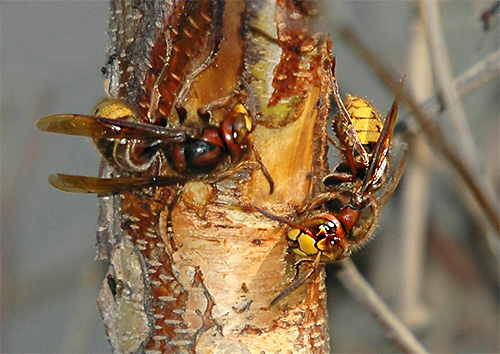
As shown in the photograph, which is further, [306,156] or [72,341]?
[72,341]

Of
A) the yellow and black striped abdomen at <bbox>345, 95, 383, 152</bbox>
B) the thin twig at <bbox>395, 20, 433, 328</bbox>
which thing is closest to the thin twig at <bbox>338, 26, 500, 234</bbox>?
the yellow and black striped abdomen at <bbox>345, 95, 383, 152</bbox>

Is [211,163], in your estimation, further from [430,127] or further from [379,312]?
[379,312]

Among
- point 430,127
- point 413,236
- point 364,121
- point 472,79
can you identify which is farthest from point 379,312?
point 413,236

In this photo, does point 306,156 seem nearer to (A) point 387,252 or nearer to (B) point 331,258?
(B) point 331,258

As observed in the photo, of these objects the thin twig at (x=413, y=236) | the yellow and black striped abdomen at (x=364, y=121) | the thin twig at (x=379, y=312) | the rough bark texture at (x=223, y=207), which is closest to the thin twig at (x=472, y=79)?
the yellow and black striped abdomen at (x=364, y=121)

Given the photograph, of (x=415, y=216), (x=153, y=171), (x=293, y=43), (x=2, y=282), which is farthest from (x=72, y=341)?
(x=293, y=43)

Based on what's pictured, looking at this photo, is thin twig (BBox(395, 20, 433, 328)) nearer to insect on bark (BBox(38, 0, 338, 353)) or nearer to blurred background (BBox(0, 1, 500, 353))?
blurred background (BBox(0, 1, 500, 353))

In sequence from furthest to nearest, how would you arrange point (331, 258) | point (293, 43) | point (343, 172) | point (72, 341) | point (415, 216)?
point (72, 341) < point (415, 216) < point (343, 172) < point (331, 258) < point (293, 43)

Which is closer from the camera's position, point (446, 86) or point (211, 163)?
point (211, 163)
